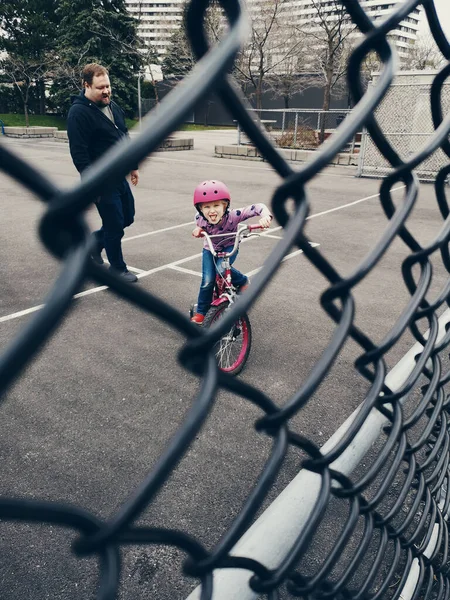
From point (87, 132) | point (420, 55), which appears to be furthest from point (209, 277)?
point (420, 55)

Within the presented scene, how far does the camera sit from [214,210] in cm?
402

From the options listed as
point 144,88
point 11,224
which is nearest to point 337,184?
point 11,224

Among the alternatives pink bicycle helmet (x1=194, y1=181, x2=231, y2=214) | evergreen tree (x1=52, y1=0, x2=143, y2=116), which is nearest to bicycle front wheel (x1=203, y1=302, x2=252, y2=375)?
pink bicycle helmet (x1=194, y1=181, x2=231, y2=214)

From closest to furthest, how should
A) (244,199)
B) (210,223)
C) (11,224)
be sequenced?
1. (210,223)
2. (11,224)
3. (244,199)

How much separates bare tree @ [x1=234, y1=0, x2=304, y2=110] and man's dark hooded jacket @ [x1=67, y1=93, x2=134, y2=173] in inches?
804

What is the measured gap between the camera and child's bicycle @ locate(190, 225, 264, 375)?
400 centimetres

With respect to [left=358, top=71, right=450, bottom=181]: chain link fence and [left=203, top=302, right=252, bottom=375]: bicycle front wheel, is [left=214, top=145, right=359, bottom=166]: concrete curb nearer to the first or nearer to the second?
[left=358, top=71, right=450, bottom=181]: chain link fence

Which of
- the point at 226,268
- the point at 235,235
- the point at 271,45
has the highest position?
the point at 271,45

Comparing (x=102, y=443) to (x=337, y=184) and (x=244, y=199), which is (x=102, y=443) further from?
(x=337, y=184)

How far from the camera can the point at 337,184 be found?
1415 centimetres

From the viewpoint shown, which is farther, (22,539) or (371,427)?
(22,539)

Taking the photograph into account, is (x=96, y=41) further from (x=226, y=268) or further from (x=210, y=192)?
(x=226, y=268)

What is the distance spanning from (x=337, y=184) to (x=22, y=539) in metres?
13.2

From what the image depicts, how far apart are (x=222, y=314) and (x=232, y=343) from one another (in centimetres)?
39
